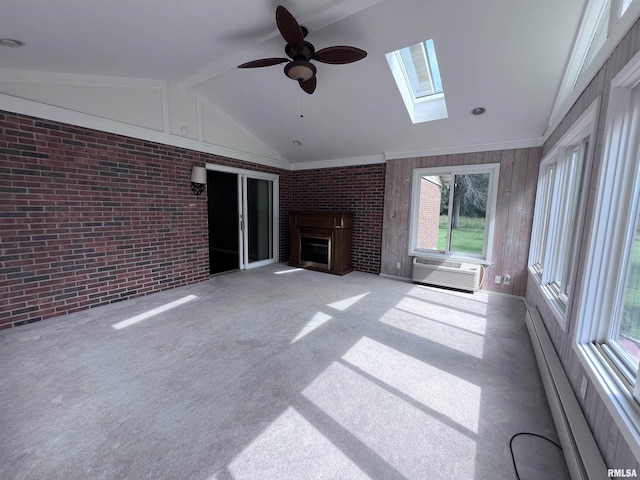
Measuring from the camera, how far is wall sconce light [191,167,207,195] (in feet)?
13.7

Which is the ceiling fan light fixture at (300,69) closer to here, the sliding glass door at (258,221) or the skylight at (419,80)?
the skylight at (419,80)

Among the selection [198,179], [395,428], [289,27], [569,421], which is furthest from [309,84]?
[569,421]

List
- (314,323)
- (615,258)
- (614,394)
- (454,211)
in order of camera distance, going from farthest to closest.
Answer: (454,211) → (314,323) → (615,258) → (614,394)

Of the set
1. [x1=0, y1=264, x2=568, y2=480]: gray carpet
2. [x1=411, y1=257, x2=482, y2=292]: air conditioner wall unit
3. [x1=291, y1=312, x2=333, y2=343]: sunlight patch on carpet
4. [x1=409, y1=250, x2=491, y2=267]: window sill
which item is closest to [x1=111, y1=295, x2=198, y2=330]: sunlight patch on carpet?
[x1=0, y1=264, x2=568, y2=480]: gray carpet

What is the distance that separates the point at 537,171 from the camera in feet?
12.2

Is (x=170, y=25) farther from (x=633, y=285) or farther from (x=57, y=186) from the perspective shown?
(x=633, y=285)

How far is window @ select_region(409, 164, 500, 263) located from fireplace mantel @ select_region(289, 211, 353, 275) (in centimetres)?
126

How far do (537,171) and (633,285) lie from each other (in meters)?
2.98

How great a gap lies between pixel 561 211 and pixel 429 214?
211 cm

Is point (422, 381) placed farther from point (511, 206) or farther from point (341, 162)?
point (341, 162)

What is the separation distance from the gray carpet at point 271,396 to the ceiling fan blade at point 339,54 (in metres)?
2.57

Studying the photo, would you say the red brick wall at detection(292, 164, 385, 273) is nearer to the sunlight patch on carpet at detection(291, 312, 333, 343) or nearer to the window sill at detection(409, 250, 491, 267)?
the window sill at detection(409, 250, 491, 267)

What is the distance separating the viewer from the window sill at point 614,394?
1.01m

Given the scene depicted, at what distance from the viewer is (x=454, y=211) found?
4422 millimetres
